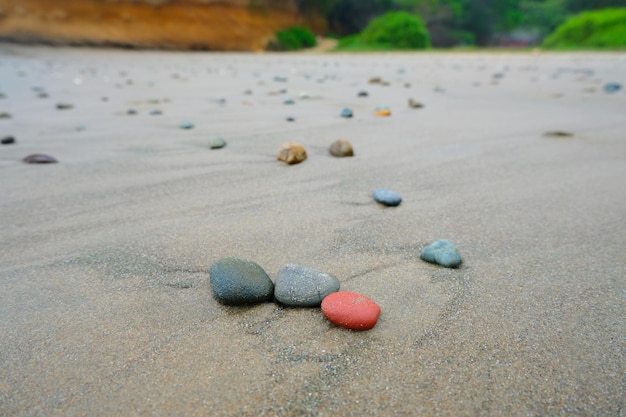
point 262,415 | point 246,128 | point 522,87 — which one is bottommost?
point 262,415

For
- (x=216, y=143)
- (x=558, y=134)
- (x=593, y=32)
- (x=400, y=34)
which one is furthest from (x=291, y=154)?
(x=593, y=32)

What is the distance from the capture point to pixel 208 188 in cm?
133

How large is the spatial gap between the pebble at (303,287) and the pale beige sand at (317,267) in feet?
0.08

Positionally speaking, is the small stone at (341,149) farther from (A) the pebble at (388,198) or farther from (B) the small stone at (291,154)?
(A) the pebble at (388,198)

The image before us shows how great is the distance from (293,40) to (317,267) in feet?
48.1

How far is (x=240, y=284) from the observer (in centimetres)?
76

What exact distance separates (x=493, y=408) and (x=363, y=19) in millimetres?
21161

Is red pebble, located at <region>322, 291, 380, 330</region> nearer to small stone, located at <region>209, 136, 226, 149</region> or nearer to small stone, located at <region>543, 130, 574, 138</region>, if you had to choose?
small stone, located at <region>209, 136, 226, 149</region>

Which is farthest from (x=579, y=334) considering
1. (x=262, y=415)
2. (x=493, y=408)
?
(x=262, y=415)

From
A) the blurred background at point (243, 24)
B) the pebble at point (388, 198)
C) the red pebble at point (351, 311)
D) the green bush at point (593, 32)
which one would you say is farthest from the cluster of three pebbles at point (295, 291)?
the green bush at point (593, 32)

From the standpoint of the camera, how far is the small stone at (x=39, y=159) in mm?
1562

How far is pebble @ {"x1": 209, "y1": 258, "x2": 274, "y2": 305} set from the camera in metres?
0.76

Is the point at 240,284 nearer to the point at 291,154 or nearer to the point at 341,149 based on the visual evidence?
the point at 291,154

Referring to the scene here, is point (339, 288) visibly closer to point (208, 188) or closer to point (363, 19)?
point (208, 188)
